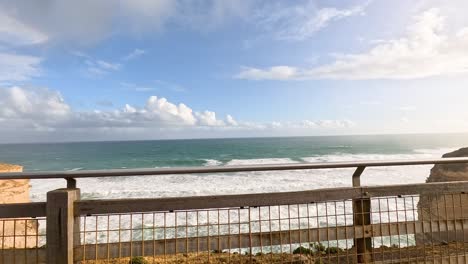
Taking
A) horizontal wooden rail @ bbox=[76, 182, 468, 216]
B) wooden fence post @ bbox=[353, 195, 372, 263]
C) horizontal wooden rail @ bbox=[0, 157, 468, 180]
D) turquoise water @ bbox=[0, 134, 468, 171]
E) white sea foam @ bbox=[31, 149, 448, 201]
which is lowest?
white sea foam @ bbox=[31, 149, 448, 201]

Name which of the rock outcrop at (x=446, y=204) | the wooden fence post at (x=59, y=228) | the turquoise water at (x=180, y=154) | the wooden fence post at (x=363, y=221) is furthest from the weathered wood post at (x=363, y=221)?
the turquoise water at (x=180, y=154)

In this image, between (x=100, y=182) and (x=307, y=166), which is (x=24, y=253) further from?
(x=100, y=182)

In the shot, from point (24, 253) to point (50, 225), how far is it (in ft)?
0.98

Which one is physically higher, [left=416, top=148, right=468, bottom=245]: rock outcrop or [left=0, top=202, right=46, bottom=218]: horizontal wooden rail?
[left=0, top=202, right=46, bottom=218]: horizontal wooden rail

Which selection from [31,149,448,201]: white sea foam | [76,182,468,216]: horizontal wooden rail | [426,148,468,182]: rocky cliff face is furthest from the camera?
[31,149,448,201]: white sea foam

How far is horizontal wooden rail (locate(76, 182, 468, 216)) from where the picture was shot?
1.85m

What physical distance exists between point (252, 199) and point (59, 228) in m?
1.28

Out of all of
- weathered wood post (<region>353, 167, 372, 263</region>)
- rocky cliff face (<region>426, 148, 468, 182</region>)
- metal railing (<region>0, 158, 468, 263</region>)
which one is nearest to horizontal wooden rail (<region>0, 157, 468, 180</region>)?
metal railing (<region>0, 158, 468, 263</region>)

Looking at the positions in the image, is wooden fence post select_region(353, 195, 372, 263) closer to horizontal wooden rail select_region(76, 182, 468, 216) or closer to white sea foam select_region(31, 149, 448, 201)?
horizontal wooden rail select_region(76, 182, 468, 216)

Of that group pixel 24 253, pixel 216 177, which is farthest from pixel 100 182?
pixel 24 253

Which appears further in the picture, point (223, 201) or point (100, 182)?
point (100, 182)

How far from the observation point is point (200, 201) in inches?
76.0

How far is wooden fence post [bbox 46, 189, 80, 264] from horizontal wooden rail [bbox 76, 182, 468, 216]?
0.08 meters

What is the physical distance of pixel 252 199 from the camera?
202cm
